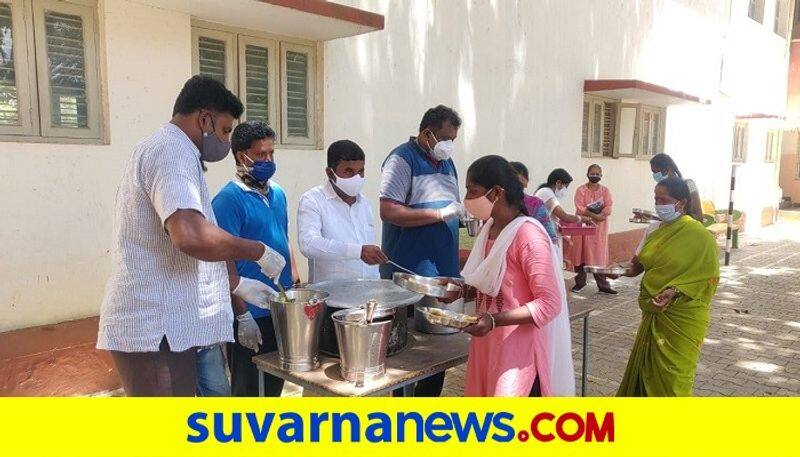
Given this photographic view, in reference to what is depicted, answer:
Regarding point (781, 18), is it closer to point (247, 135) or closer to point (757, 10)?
point (757, 10)

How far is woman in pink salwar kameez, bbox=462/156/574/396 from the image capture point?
215 cm

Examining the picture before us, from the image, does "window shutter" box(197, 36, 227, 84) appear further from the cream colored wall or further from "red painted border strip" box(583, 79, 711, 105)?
"red painted border strip" box(583, 79, 711, 105)

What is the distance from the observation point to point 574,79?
854 cm

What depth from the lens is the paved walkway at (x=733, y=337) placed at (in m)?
4.46

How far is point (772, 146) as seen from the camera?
53.1 ft

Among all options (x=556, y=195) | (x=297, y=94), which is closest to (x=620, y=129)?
(x=556, y=195)

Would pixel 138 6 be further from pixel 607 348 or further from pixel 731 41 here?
pixel 731 41

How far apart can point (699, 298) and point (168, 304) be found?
287 cm

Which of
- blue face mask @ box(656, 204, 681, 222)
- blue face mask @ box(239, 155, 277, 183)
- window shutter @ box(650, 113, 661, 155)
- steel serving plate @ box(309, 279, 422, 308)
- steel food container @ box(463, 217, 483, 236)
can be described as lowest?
steel serving plate @ box(309, 279, 422, 308)

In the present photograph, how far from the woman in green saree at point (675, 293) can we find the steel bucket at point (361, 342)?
1937 mm

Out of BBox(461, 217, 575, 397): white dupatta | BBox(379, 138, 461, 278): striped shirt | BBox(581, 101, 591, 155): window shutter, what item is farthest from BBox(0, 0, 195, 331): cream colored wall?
BBox(581, 101, 591, 155): window shutter

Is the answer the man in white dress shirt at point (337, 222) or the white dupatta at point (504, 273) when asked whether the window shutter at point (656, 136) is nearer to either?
the man in white dress shirt at point (337, 222)

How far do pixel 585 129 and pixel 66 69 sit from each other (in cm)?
740

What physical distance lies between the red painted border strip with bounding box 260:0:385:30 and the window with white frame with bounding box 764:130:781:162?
15174 millimetres
